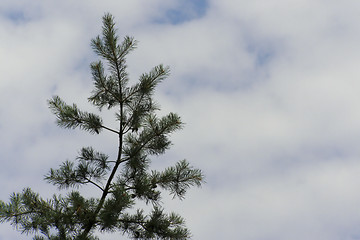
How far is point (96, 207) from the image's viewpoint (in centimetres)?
709

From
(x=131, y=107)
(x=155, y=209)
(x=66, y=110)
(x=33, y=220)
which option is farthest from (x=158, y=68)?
(x=33, y=220)

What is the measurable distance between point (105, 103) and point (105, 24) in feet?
4.12

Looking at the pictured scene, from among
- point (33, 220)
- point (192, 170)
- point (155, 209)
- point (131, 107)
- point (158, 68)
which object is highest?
point (158, 68)

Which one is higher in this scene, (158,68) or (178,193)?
(158,68)

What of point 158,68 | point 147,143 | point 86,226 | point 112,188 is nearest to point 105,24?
point 158,68

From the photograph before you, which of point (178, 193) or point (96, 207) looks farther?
point (178, 193)

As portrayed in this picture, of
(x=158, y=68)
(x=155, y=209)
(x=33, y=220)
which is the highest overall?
(x=158, y=68)

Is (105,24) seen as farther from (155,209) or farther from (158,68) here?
(155,209)

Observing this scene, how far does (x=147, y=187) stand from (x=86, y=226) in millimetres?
1068

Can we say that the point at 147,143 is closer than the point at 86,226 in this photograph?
No

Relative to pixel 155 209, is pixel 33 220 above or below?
below

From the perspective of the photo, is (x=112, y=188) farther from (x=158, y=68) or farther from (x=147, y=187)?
(x=158, y=68)

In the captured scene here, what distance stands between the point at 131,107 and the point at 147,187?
1.31 m

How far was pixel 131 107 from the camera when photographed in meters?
7.70
